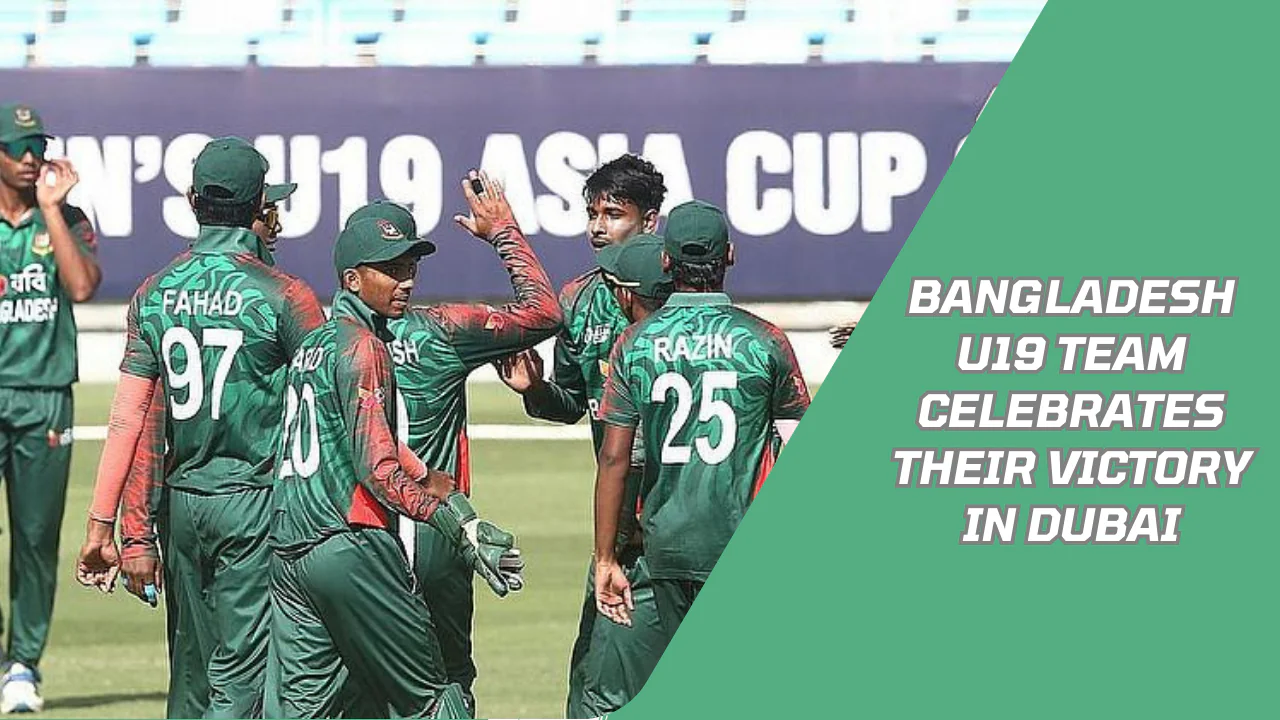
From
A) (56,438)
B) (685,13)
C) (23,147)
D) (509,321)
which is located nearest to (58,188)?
(23,147)

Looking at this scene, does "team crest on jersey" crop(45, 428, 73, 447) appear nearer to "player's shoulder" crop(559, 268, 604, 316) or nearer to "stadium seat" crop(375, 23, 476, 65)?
"player's shoulder" crop(559, 268, 604, 316)

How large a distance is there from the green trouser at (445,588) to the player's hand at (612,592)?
0.47 meters

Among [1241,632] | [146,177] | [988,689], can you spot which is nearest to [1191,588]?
[1241,632]

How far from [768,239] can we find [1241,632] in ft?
46.2

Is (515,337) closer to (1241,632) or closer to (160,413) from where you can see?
(160,413)

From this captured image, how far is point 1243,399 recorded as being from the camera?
30.4ft

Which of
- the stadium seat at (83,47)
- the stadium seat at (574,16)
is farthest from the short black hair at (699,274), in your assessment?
the stadium seat at (83,47)

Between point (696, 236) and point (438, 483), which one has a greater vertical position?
point (696, 236)

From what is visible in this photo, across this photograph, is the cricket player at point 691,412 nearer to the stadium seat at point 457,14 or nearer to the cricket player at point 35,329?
the cricket player at point 35,329

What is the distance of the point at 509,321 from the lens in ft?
27.6

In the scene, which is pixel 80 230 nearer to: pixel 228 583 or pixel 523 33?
pixel 228 583

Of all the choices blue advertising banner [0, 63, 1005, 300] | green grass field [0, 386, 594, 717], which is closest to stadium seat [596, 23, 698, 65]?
blue advertising banner [0, 63, 1005, 300]

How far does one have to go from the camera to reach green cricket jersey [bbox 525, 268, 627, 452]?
29.3ft

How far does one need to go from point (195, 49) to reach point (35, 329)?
1311 cm
